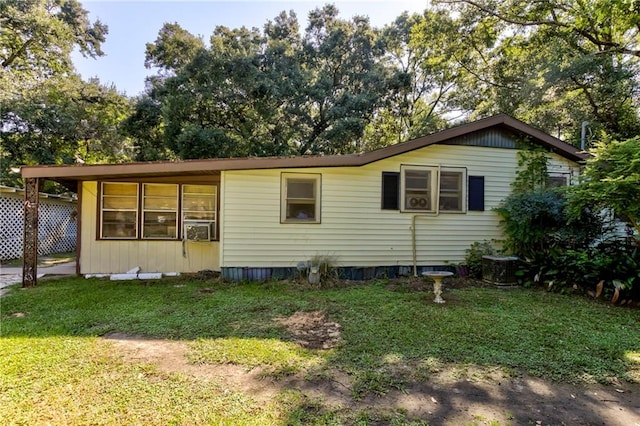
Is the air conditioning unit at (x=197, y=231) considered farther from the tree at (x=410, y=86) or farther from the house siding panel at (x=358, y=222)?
the tree at (x=410, y=86)

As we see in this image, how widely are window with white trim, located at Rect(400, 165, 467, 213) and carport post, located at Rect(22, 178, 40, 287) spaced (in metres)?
7.11

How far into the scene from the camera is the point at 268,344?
11.3 ft

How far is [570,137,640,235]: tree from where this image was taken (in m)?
4.66

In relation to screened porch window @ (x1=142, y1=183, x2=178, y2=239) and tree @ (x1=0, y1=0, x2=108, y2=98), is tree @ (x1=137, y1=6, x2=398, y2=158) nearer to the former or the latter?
tree @ (x1=0, y1=0, x2=108, y2=98)

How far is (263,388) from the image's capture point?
257 cm

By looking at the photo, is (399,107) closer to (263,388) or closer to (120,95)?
(120,95)

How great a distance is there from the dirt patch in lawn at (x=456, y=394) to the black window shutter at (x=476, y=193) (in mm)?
5014

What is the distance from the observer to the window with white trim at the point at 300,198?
265 inches

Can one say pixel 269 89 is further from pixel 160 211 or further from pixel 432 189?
pixel 432 189

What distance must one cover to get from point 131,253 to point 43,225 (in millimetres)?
6721

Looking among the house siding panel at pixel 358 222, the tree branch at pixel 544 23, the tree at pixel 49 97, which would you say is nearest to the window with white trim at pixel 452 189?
the house siding panel at pixel 358 222

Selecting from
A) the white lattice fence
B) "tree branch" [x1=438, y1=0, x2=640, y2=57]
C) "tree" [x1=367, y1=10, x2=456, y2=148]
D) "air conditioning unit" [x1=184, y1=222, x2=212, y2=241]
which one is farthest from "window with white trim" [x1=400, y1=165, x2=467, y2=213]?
the white lattice fence

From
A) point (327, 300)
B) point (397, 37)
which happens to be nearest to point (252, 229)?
point (327, 300)

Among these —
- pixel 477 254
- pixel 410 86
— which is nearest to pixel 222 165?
pixel 477 254
